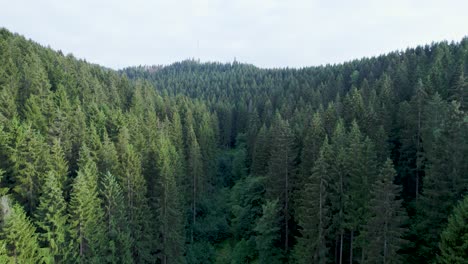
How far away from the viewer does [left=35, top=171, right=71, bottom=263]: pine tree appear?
29.3 meters

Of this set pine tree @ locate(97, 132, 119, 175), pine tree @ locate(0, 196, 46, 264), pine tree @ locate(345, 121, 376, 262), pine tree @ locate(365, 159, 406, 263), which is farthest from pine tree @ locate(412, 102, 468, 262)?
pine tree @ locate(97, 132, 119, 175)

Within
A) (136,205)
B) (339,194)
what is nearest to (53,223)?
(136,205)

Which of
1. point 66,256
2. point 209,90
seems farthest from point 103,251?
point 209,90

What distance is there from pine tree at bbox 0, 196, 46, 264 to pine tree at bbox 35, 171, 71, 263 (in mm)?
1919

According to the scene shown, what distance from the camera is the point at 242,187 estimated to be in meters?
52.8

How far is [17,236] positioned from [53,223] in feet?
13.9

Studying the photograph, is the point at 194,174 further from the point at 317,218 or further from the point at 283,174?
the point at 317,218

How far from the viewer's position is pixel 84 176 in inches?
1316

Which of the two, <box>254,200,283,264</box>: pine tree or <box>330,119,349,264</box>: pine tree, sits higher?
<box>330,119,349,264</box>: pine tree

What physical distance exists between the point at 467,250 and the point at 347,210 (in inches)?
484

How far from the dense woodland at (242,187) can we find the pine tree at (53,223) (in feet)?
0.37

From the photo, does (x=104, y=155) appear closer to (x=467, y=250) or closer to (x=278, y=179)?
(x=278, y=179)

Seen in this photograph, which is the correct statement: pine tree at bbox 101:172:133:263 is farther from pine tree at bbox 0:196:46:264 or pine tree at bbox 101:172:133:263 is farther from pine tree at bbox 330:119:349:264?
pine tree at bbox 330:119:349:264

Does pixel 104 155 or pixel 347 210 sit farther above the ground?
pixel 104 155
